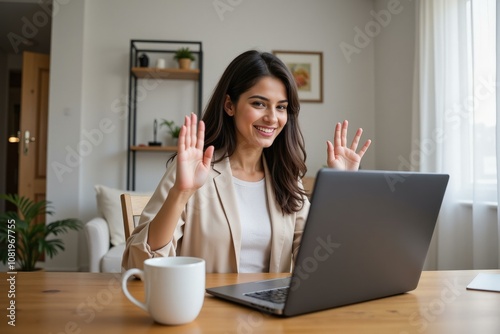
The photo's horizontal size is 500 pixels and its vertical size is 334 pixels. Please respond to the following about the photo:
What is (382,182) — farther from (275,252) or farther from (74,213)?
(74,213)

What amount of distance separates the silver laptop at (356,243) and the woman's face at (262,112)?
61cm

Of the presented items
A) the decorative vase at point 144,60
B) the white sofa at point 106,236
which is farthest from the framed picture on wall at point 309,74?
the white sofa at point 106,236

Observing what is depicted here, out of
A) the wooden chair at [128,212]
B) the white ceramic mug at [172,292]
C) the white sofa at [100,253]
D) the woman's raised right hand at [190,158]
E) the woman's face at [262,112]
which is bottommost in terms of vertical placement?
the white sofa at [100,253]

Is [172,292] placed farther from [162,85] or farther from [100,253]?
[162,85]

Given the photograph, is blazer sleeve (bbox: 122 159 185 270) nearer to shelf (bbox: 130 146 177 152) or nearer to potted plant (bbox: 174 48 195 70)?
shelf (bbox: 130 146 177 152)

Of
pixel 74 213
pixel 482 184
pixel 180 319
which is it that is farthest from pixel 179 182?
pixel 74 213

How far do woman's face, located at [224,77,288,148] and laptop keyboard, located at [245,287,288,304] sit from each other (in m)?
0.63

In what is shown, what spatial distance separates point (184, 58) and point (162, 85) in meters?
0.36

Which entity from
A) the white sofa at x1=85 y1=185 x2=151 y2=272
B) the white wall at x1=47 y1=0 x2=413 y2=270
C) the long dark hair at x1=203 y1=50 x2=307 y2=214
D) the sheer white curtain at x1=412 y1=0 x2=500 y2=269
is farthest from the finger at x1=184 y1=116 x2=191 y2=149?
the white wall at x1=47 y1=0 x2=413 y2=270

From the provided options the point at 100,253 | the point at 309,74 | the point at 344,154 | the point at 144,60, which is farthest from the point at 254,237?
the point at 309,74

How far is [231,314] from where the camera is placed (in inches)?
27.3

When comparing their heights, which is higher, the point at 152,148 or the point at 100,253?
the point at 152,148

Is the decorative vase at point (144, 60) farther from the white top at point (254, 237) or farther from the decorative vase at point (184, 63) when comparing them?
the white top at point (254, 237)

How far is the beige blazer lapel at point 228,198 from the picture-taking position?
125cm
